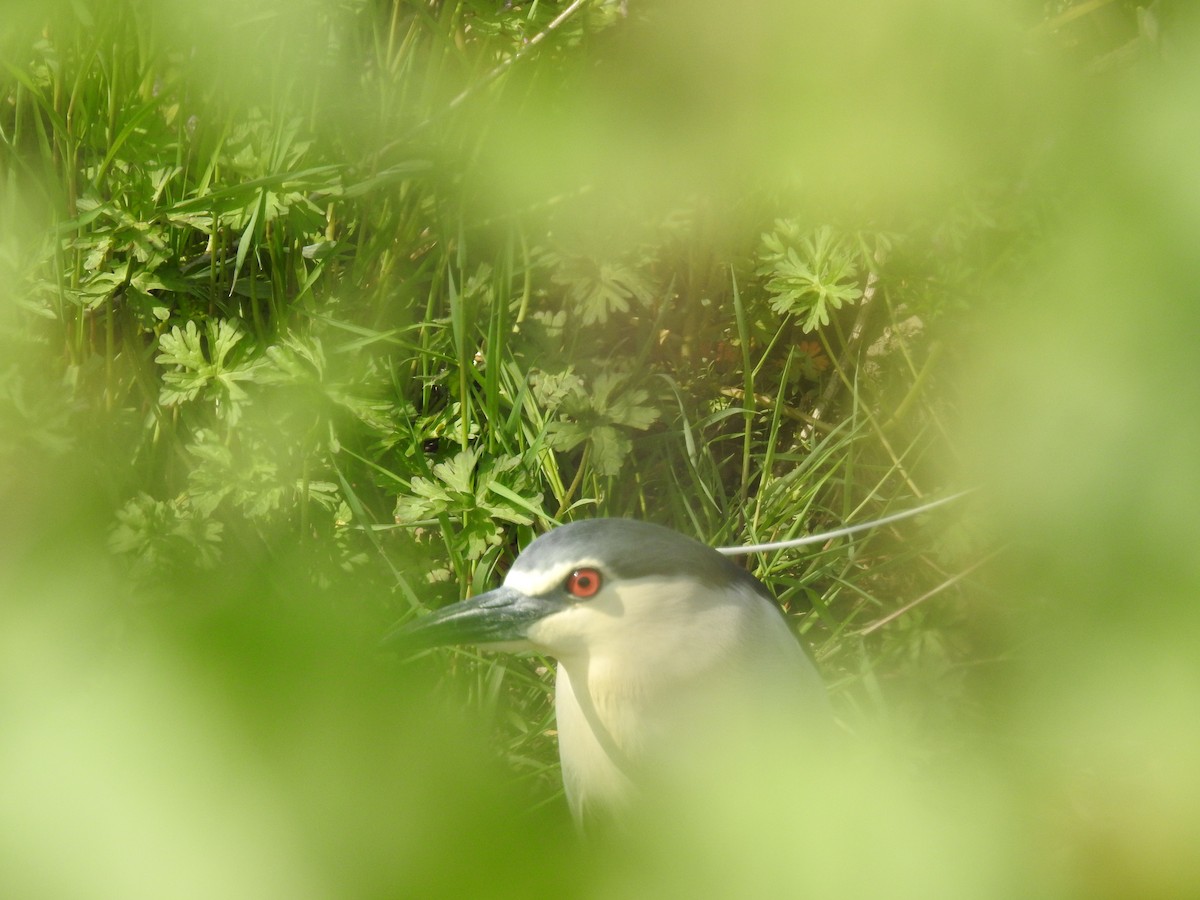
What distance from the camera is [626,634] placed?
1.40 metres

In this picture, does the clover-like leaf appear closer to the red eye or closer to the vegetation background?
the red eye

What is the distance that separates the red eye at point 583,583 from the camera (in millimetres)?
1386

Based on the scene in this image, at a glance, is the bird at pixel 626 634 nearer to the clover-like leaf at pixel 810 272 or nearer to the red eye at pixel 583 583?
the red eye at pixel 583 583

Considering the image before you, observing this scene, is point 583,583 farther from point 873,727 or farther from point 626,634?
point 873,727

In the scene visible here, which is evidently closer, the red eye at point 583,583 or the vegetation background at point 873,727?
the vegetation background at point 873,727

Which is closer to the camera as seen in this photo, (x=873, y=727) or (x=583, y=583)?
(x=873, y=727)

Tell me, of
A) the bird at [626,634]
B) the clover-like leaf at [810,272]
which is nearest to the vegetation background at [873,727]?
the bird at [626,634]

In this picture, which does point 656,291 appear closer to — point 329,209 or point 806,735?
point 329,209

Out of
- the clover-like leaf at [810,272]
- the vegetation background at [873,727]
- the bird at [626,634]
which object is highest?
the vegetation background at [873,727]

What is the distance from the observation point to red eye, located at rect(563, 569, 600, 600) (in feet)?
4.55

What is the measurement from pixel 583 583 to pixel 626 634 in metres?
0.09

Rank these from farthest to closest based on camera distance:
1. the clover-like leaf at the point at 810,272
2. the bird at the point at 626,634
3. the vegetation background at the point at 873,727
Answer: the clover-like leaf at the point at 810,272, the bird at the point at 626,634, the vegetation background at the point at 873,727

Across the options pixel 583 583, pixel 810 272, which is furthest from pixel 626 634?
pixel 810 272

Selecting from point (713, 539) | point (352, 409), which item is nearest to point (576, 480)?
point (713, 539)
